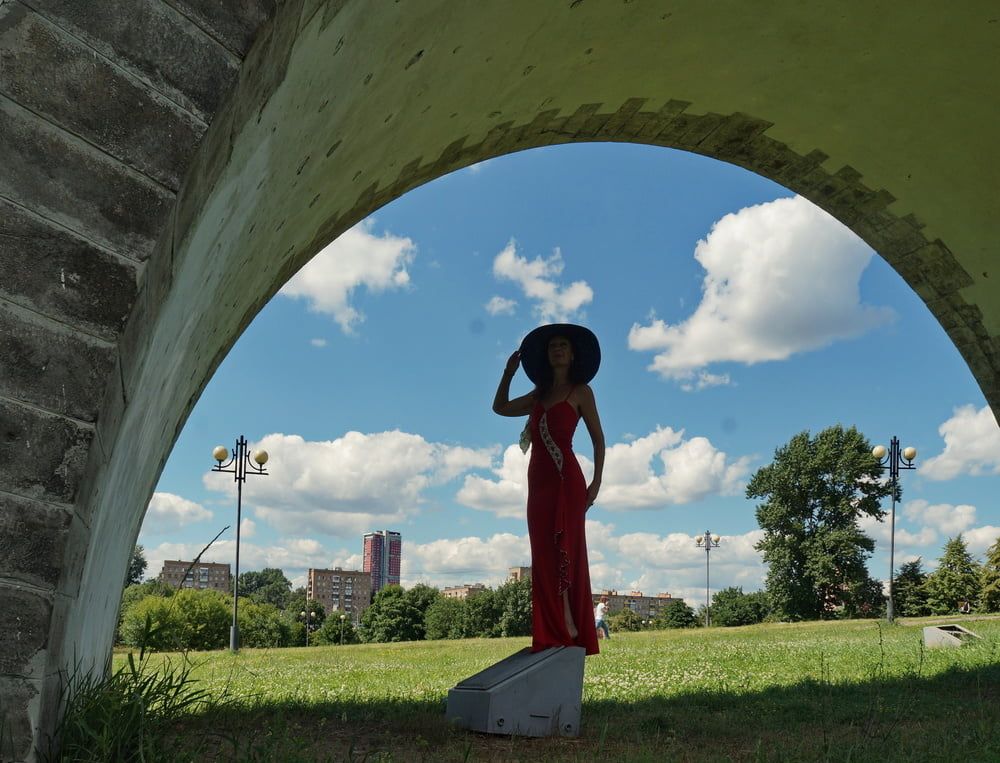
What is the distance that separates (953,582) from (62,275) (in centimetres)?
4964

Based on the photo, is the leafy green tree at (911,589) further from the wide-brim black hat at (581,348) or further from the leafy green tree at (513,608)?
the wide-brim black hat at (581,348)

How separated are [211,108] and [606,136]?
537 centimetres

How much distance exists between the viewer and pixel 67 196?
1.99 metres

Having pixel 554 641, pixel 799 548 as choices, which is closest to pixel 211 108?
pixel 554 641

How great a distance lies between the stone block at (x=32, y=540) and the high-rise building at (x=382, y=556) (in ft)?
589

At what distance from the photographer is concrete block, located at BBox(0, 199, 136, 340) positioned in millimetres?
1938

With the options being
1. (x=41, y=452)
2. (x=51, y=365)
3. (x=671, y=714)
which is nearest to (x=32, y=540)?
(x=41, y=452)

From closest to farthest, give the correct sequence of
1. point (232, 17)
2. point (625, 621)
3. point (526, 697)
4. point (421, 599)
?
point (232, 17), point (526, 697), point (625, 621), point (421, 599)

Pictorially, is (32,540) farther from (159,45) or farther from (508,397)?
(508,397)

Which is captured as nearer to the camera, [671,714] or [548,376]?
[671,714]

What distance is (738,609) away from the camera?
6269 centimetres

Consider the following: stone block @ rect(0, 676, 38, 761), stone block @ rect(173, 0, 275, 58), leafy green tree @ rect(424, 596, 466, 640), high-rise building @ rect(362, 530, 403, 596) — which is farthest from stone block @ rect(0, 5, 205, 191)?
high-rise building @ rect(362, 530, 403, 596)

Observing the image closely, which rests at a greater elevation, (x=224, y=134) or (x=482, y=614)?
(x=224, y=134)

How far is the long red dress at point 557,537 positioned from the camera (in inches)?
205
